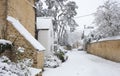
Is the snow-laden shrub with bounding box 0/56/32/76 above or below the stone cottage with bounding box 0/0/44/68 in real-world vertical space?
below

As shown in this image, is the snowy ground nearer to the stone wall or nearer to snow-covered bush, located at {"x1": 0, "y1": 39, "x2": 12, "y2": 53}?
the stone wall

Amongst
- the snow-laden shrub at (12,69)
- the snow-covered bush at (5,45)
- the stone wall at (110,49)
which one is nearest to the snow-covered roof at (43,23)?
the stone wall at (110,49)

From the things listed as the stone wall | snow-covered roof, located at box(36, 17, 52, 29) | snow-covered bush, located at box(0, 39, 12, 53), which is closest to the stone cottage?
snow-covered bush, located at box(0, 39, 12, 53)

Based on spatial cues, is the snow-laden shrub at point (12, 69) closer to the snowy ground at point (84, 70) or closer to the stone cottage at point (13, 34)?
the stone cottage at point (13, 34)

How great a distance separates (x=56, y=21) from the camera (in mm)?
54094

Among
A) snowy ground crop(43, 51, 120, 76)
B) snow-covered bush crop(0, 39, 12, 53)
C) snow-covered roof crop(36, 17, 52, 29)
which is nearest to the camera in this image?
snow-covered bush crop(0, 39, 12, 53)

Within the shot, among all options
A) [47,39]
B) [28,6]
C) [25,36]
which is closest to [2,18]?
[25,36]

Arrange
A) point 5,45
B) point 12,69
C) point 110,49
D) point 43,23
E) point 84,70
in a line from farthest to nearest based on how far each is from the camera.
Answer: point 110,49, point 43,23, point 84,70, point 5,45, point 12,69

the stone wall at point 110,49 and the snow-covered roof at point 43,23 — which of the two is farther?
the stone wall at point 110,49

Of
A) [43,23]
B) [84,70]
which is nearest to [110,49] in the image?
[43,23]

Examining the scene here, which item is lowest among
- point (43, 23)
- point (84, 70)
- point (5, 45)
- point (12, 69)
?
point (84, 70)

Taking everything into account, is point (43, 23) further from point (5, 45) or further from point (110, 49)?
point (5, 45)

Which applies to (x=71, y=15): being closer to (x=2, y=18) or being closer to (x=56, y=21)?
(x=56, y=21)

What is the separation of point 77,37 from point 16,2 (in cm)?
9160
